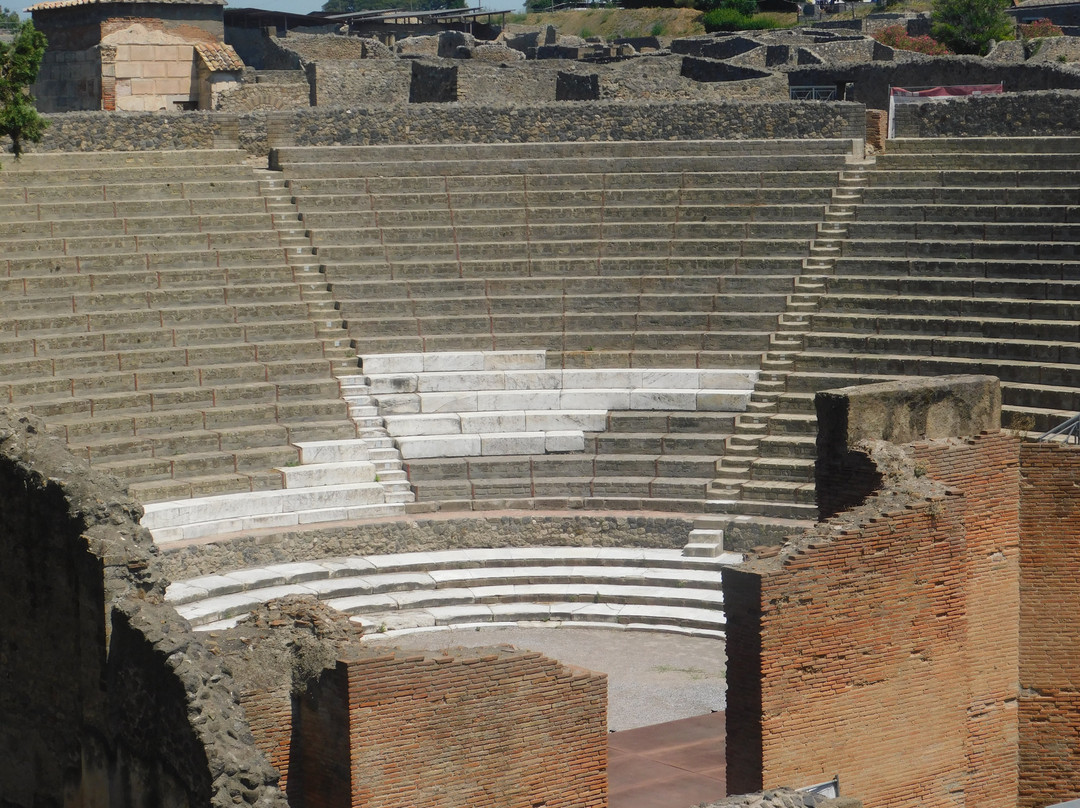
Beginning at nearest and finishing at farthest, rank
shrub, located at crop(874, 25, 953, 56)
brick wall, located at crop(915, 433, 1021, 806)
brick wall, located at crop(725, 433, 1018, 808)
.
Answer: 1. brick wall, located at crop(725, 433, 1018, 808)
2. brick wall, located at crop(915, 433, 1021, 806)
3. shrub, located at crop(874, 25, 953, 56)

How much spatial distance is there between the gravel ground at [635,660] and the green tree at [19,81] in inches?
236

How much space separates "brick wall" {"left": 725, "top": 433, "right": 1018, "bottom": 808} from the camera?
827 centimetres

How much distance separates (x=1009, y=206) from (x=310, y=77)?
11.9 metres

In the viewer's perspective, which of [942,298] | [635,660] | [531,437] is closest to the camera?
[635,660]

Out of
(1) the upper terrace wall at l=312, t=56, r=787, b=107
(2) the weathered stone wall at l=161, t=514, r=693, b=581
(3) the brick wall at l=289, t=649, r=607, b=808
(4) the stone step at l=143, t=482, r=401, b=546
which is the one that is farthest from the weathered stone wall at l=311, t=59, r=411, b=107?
(3) the brick wall at l=289, t=649, r=607, b=808

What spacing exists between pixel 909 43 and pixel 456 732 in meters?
25.2

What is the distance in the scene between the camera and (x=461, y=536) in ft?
46.5

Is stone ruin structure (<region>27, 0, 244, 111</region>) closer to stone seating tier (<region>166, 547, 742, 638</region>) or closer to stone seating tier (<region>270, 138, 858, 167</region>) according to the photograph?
stone seating tier (<region>270, 138, 858, 167</region>)

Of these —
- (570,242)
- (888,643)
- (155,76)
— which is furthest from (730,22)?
(888,643)

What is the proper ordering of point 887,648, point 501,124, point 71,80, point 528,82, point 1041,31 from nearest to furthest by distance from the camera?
point 887,648, point 501,124, point 528,82, point 71,80, point 1041,31

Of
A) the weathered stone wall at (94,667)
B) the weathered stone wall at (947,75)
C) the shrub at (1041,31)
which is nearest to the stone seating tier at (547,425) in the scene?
the weathered stone wall at (94,667)

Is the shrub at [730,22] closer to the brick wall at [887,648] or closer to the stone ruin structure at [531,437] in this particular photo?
the stone ruin structure at [531,437]

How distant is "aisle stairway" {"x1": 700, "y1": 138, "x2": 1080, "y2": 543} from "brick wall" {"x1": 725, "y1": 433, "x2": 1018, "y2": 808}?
13.2 ft

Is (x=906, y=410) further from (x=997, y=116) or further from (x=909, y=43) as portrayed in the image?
(x=909, y=43)
